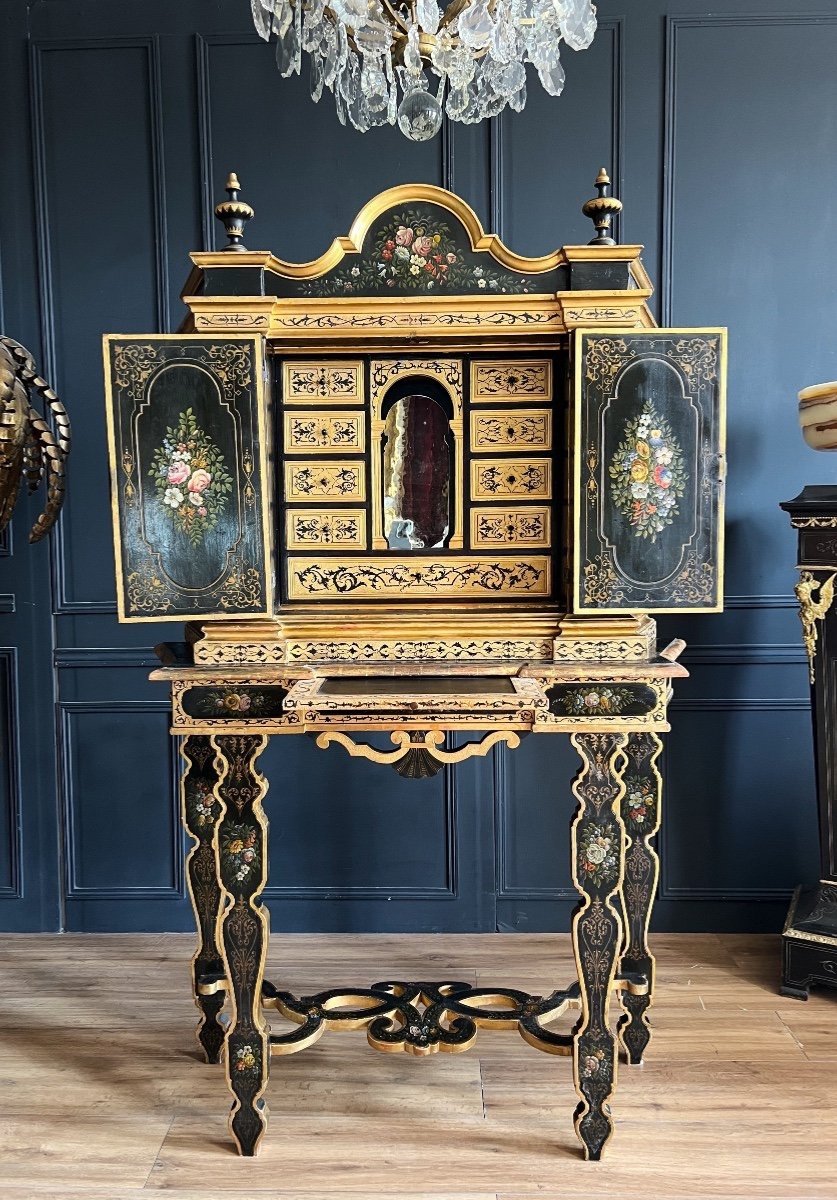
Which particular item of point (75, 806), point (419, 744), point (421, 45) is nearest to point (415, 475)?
point (419, 744)

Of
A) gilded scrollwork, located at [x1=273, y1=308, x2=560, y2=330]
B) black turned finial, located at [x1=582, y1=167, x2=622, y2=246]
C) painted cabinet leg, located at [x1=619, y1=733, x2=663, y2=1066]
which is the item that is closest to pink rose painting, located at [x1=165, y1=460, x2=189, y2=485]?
gilded scrollwork, located at [x1=273, y1=308, x2=560, y2=330]

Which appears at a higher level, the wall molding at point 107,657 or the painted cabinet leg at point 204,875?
the wall molding at point 107,657

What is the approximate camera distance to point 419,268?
2207 millimetres

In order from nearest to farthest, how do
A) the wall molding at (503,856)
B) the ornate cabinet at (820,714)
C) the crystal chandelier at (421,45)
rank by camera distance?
1. the crystal chandelier at (421,45)
2. the ornate cabinet at (820,714)
3. the wall molding at (503,856)

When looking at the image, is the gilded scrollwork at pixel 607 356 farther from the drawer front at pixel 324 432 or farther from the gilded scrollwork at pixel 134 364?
the gilded scrollwork at pixel 134 364

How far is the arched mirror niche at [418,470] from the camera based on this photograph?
234cm

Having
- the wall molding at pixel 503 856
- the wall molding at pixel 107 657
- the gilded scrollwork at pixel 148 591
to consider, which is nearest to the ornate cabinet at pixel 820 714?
the wall molding at pixel 503 856

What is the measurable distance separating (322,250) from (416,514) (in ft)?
4.39

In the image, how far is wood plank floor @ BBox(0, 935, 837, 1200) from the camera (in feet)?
6.89

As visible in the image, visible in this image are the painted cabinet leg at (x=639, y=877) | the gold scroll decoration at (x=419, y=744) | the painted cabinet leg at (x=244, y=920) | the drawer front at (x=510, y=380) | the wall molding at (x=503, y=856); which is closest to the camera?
the gold scroll decoration at (x=419, y=744)

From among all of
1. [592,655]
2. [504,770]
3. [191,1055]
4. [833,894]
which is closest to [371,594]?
[592,655]

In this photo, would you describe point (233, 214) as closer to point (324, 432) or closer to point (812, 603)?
point (324, 432)

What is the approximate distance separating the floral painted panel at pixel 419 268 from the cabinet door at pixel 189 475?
270 millimetres

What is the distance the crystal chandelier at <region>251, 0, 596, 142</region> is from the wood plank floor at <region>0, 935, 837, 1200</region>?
240 cm
